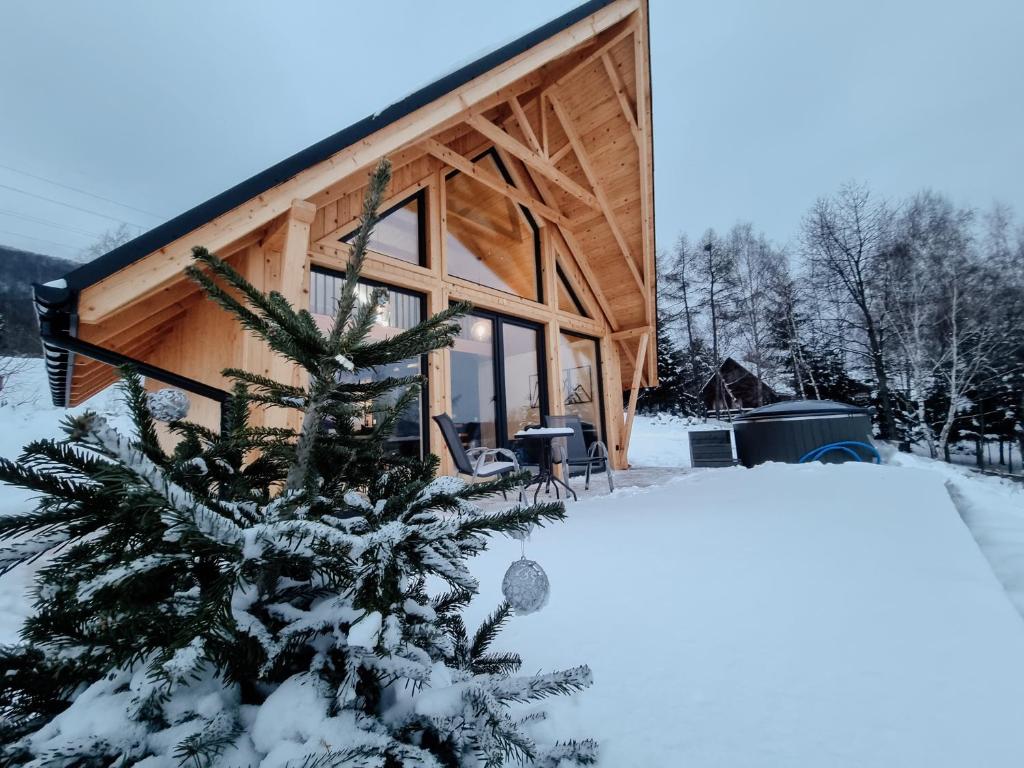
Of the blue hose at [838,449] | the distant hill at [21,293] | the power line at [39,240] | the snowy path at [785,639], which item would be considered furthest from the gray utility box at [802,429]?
the power line at [39,240]

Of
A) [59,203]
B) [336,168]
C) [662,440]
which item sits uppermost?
[59,203]

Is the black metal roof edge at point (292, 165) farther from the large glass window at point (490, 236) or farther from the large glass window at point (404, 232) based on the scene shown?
the large glass window at point (490, 236)

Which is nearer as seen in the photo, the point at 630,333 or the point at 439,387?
the point at 439,387

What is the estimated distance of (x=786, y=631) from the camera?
1.26m

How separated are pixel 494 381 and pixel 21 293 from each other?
56.2 ft

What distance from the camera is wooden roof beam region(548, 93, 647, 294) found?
17.8 ft

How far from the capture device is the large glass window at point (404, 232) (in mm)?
4609

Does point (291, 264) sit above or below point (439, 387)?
above

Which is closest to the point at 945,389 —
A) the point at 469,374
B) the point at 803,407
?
the point at 803,407

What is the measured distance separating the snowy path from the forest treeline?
11773 millimetres

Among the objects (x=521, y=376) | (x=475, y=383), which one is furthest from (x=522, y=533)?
(x=521, y=376)

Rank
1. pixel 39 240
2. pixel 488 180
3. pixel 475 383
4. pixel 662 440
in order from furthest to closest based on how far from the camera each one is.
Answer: pixel 39 240 → pixel 662 440 → pixel 488 180 → pixel 475 383

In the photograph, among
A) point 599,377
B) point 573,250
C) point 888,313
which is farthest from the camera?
point 888,313

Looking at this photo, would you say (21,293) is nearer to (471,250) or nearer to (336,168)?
(471,250)
